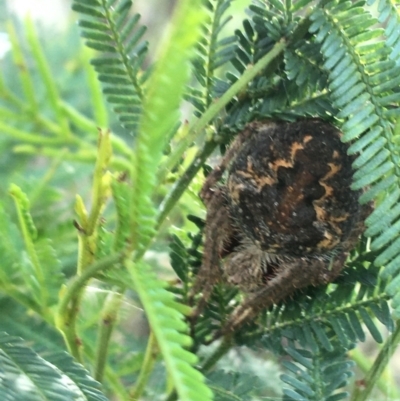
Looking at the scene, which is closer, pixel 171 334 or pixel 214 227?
pixel 171 334

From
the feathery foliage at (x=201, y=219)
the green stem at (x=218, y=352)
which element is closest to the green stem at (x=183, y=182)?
the feathery foliage at (x=201, y=219)

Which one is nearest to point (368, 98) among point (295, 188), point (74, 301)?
point (295, 188)

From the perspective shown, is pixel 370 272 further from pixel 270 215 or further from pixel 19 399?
pixel 19 399

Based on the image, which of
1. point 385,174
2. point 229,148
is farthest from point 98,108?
point 385,174

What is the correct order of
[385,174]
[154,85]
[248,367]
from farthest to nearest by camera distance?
[248,367] < [385,174] < [154,85]

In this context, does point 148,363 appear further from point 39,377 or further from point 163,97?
point 163,97

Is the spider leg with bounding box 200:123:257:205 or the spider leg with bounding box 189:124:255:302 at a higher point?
the spider leg with bounding box 200:123:257:205

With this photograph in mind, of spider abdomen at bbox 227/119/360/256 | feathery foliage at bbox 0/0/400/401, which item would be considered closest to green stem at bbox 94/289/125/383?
feathery foliage at bbox 0/0/400/401

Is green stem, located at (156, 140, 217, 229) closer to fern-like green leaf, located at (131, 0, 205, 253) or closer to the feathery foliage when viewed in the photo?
the feathery foliage
